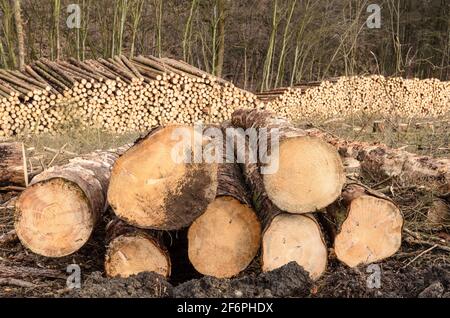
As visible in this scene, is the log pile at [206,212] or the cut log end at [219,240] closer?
the log pile at [206,212]

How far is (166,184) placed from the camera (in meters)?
4.18

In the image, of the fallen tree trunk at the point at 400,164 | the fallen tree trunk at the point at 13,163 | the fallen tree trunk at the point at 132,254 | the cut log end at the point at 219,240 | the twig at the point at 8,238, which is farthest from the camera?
the fallen tree trunk at the point at 13,163

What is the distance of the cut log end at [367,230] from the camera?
175 inches

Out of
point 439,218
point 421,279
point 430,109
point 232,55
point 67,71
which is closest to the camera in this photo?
point 421,279

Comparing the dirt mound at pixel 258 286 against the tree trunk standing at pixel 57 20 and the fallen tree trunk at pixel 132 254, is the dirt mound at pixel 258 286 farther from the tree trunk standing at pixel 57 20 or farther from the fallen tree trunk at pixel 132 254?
the tree trunk standing at pixel 57 20

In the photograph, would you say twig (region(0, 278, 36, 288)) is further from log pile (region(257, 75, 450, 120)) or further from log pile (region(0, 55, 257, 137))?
log pile (region(257, 75, 450, 120))

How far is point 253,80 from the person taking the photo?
67.9 ft

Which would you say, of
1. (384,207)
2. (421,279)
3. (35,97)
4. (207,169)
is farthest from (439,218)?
(35,97)

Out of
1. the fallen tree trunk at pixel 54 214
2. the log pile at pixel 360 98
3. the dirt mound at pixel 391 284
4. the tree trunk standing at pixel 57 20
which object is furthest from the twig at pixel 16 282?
the tree trunk standing at pixel 57 20

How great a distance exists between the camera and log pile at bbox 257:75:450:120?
14.0m

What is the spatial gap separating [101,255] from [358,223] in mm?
2119

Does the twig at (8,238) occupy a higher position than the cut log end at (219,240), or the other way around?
the cut log end at (219,240)

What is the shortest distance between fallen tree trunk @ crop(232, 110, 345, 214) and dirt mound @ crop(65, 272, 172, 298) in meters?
1.02
